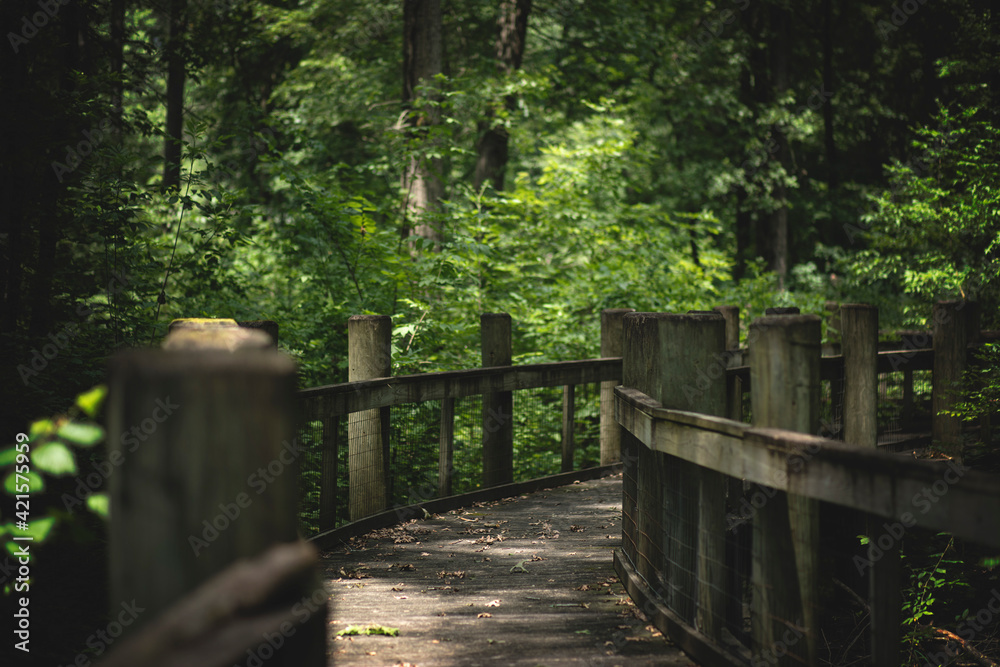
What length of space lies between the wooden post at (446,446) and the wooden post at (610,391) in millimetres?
2259

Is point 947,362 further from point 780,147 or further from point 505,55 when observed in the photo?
point 780,147

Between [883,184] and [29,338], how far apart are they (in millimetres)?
20678

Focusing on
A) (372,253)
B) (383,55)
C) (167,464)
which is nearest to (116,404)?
(167,464)

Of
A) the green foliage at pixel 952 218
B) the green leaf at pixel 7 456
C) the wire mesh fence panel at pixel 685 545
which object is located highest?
the green foliage at pixel 952 218

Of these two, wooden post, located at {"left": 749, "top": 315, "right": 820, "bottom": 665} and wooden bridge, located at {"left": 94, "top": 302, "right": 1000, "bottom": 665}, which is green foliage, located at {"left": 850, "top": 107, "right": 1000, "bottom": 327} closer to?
wooden bridge, located at {"left": 94, "top": 302, "right": 1000, "bottom": 665}

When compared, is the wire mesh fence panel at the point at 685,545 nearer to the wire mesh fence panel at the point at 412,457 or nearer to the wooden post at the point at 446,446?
the wooden post at the point at 446,446

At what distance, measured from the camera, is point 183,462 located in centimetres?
159

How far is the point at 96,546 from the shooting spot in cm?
412

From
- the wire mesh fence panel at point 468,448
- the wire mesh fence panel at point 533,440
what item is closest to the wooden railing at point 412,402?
the wire mesh fence panel at point 468,448

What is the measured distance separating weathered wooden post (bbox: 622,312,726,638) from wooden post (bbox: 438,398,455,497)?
279cm

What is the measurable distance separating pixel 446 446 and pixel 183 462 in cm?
515

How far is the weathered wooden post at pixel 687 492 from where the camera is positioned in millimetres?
3354

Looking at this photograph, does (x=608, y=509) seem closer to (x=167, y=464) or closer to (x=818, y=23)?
(x=167, y=464)

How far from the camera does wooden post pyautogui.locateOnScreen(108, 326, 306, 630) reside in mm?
1576
